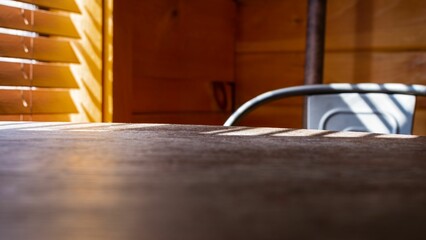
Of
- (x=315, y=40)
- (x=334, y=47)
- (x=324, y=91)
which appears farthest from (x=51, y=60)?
(x=334, y=47)

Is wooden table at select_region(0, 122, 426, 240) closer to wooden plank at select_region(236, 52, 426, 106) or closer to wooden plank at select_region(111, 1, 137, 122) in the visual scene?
wooden plank at select_region(111, 1, 137, 122)

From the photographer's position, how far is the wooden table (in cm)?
16

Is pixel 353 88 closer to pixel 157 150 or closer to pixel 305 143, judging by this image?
pixel 305 143

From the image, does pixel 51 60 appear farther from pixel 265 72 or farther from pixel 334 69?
pixel 334 69

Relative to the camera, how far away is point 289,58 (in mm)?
2127

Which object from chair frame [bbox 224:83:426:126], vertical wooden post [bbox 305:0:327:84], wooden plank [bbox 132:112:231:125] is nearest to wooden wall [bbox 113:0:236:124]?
wooden plank [bbox 132:112:231:125]

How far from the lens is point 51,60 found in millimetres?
1449

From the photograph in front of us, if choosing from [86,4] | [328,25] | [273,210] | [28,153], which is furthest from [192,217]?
[328,25]

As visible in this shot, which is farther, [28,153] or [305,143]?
[305,143]

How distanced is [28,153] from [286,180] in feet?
0.62

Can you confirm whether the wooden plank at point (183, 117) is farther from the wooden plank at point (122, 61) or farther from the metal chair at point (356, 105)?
the metal chair at point (356, 105)

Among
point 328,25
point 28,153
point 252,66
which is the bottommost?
point 28,153

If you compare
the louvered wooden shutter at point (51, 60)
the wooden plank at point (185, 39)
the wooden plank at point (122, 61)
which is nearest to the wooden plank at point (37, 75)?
the louvered wooden shutter at point (51, 60)

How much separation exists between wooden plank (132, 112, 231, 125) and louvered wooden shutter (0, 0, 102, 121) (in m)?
0.22
